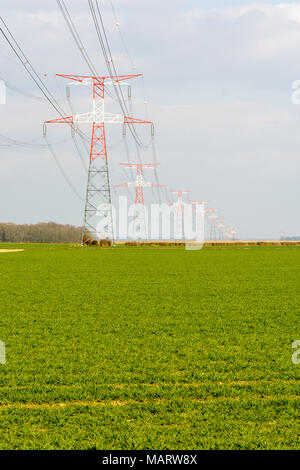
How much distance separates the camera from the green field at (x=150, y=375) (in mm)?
5629

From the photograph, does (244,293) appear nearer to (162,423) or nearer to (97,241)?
(162,423)

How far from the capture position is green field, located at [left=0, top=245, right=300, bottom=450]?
18.5 ft

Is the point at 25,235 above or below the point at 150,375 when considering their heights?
above

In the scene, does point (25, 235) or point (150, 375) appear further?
point (25, 235)

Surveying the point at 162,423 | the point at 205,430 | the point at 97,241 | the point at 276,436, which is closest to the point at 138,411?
the point at 162,423

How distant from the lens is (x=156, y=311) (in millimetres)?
14156

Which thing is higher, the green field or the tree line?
the tree line

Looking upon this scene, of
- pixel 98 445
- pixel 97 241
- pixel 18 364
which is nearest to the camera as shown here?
pixel 98 445

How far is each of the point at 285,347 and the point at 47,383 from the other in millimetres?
4890

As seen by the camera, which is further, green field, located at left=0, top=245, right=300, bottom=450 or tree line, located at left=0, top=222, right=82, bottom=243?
tree line, located at left=0, top=222, right=82, bottom=243

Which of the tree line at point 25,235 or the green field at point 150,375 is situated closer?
the green field at point 150,375

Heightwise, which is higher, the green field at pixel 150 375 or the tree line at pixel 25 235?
the tree line at pixel 25 235

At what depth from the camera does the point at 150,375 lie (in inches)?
308

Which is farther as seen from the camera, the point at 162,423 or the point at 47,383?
the point at 47,383
